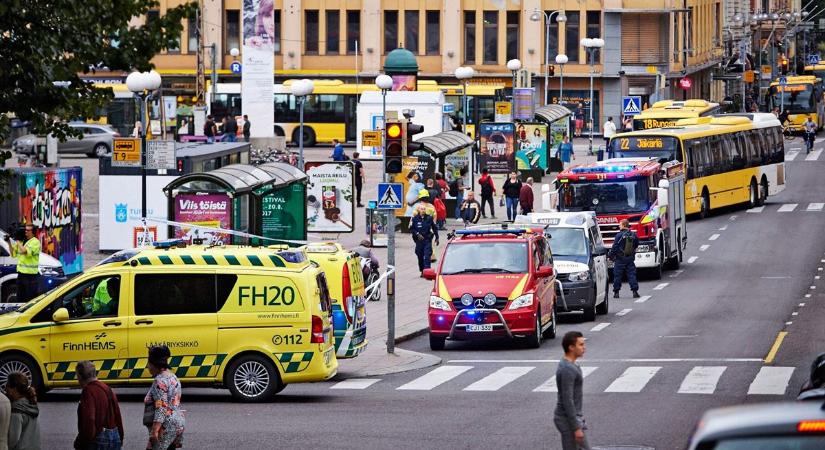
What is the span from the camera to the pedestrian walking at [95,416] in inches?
542

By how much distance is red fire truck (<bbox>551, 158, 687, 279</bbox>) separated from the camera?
39031 millimetres

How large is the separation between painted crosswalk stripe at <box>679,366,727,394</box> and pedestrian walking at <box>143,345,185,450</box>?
28.0 ft

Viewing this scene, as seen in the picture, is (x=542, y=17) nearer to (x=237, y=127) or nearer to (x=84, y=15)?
(x=237, y=127)

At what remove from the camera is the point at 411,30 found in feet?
314

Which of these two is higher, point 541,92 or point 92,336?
point 541,92

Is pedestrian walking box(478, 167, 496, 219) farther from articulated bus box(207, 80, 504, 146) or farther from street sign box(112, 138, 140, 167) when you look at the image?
articulated bus box(207, 80, 504, 146)

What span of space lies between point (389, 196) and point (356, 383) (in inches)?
207

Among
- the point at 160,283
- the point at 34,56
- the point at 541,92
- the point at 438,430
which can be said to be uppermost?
the point at 541,92

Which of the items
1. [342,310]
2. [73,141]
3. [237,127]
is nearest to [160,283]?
[342,310]

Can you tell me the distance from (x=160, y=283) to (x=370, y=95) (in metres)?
53.5

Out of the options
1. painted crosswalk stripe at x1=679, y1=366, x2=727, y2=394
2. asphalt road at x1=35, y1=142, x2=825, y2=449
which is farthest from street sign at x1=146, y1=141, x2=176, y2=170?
painted crosswalk stripe at x1=679, y1=366, x2=727, y2=394

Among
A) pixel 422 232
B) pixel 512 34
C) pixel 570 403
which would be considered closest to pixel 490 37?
pixel 512 34

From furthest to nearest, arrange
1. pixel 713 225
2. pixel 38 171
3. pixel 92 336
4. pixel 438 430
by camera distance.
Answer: pixel 713 225
pixel 38 171
pixel 92 336
pixel 438 430

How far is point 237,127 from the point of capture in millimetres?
64688
